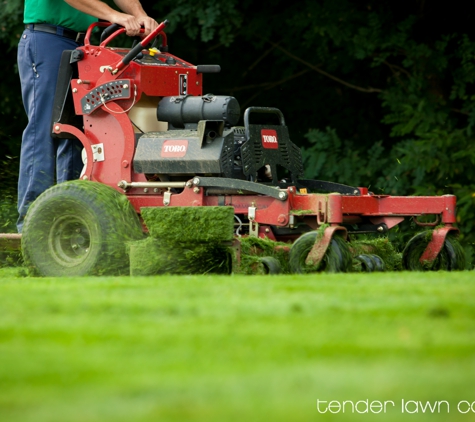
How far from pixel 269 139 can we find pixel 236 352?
13.1ft

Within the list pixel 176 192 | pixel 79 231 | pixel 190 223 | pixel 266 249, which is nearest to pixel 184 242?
pixel 190 223

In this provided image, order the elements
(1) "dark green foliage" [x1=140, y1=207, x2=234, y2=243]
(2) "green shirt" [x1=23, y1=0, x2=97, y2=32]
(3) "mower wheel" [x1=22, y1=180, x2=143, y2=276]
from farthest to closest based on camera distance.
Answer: (2) "green shirt" [x1=23, y1=0, x2=97, y2=32] < (3) "mower wheel" [x1=22, y1=180, x2=143, y2=276] < (1) "dark green foliage" [x1=140, y1=207, x2=234, y2=243]

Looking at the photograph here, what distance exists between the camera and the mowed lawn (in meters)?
2.84

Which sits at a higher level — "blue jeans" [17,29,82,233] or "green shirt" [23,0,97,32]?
"green shirt" [23,0,97,32]

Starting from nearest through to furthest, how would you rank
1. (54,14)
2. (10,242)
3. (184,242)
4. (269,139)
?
(184,242) → (269,139) → (10,242) → (54,14)

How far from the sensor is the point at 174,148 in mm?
7141

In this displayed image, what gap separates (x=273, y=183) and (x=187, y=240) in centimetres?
101

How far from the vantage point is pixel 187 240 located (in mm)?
6496

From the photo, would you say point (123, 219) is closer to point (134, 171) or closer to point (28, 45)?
point (134, 171)

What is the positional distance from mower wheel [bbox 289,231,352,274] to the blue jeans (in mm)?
2266

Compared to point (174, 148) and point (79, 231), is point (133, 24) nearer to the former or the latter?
point (174, 148)

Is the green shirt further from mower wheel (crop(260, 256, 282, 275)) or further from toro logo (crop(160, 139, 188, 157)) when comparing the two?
A: mower wheel (crop(260, 256, 282, 275))

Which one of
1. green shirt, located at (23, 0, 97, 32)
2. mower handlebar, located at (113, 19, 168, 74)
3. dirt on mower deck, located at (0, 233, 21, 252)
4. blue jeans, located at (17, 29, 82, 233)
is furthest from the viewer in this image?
green shirt, located at (23, 0, 97, 32)

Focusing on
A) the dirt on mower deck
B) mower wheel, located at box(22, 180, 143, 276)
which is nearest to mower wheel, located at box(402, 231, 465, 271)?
mower wheel, located at box(22, 180, 143, 276)
